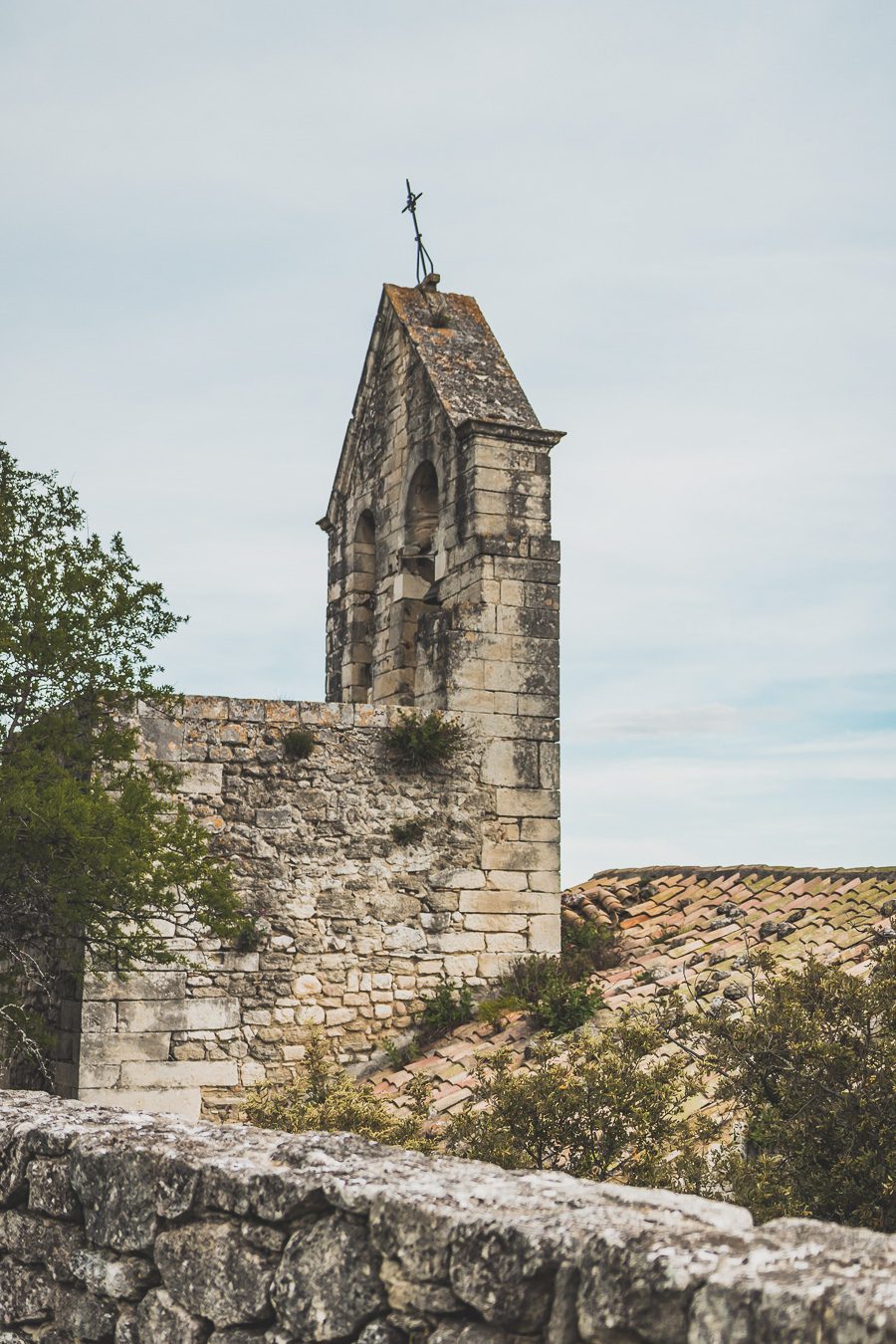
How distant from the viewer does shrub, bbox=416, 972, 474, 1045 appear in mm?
12398

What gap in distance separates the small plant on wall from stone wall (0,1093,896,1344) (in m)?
8.07

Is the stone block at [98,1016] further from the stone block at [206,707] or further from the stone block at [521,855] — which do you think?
the stone block at [521,855]

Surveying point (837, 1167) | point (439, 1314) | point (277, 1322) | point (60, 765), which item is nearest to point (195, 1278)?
point (277, 1322)

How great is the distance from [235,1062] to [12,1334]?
7.61 meters

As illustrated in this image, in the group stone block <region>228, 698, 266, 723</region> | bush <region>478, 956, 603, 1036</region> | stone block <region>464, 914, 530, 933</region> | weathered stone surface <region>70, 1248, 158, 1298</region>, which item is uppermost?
stone block <region>228, 698, 266, 723</region>

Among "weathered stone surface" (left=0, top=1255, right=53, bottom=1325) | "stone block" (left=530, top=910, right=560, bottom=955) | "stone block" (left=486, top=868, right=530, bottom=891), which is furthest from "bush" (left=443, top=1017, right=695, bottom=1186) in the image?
"stone block" (left=530, top=910, right=560, bottom=955)

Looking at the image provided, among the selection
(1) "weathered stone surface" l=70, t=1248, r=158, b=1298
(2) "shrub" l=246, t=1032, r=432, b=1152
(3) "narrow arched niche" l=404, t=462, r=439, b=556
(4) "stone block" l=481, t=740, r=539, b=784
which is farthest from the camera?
(3) "narrow arched niche" l=404, t=462, r=439, b=556

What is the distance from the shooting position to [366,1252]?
10.8 ft

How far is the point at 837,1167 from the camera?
6.63 meters

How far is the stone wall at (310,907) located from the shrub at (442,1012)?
11cm

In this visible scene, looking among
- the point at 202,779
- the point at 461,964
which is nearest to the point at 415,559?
the point at 202,779

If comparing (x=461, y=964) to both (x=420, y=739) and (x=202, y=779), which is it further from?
(x=202, y=779)

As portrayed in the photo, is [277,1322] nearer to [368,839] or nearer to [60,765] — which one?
[60,765]

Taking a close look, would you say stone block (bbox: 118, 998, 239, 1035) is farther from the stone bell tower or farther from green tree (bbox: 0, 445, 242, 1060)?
the stone bell tower
